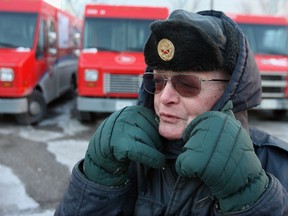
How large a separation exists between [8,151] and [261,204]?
5333mm

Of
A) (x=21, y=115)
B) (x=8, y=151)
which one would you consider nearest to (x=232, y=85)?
(x=8, y=151)

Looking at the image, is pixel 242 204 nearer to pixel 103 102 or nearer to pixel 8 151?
pixel 8 151

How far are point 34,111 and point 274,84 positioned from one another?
4.84 metres

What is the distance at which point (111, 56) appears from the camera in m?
7.52

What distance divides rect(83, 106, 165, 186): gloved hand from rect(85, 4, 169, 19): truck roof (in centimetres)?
648

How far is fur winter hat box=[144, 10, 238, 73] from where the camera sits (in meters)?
1.35

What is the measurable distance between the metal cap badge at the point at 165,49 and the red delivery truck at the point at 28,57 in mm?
5930

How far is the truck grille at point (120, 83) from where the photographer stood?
7.17 m

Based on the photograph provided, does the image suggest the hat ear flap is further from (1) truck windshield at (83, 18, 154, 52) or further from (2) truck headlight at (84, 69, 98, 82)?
(1) truck windshield at (83, 18, 154, 52)

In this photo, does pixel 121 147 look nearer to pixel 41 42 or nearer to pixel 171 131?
pixel 171 131

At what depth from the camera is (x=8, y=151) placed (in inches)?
233

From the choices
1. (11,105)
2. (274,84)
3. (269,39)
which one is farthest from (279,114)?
(11,105)

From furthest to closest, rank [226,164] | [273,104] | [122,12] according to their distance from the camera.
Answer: [273,104] < [122,12] < [226,164]

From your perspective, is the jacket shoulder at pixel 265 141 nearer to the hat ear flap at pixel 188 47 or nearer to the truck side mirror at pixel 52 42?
the hat ear flap at pixel 188 47
